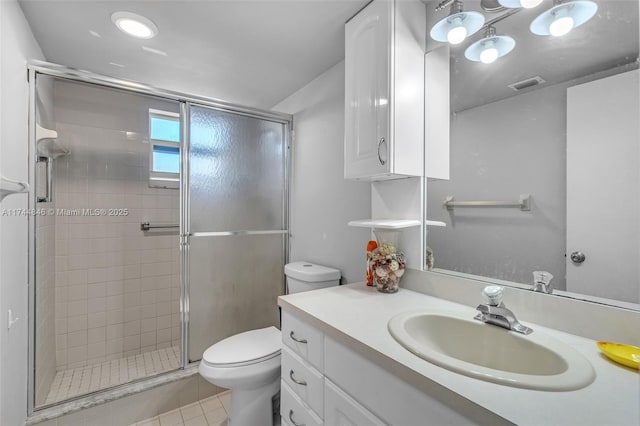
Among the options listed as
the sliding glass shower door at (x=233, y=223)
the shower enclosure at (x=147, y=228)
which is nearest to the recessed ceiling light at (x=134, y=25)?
the shower enclosure at (x=147, y=228)

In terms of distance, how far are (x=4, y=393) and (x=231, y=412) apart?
38.3 inches

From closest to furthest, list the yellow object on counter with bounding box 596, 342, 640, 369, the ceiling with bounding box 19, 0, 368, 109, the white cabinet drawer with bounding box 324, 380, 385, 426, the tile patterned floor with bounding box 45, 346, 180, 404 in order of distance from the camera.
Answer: the yellow object on counter with bounding box 596, 342, 640, 369 < the white cabinet drawer with bounding box 324, 380, 385, 426 < the ceiling with bounding box 19, 0, 368, 109 < the tile patterned floor with bounding box 45, 346, 180, 404

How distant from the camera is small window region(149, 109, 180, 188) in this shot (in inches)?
94.3

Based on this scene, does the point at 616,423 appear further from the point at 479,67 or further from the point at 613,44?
the point at 479,67

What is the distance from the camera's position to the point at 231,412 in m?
1.54

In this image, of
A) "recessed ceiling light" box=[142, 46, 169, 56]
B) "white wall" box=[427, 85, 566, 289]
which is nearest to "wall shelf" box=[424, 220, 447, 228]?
"white wall" box=[427, 85, 566, 289]

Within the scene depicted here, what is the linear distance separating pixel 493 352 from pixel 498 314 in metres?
0.12

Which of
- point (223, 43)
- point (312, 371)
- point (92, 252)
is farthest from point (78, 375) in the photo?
point (223, 43)

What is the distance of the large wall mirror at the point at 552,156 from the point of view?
0.84m

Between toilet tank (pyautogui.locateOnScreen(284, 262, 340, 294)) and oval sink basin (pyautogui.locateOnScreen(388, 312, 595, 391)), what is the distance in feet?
2.79

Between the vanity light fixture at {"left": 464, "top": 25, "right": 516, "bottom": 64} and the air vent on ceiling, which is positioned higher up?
the vanity light fixture at {"left": 464, "top": 25, "right": 516, "bottom": 64}

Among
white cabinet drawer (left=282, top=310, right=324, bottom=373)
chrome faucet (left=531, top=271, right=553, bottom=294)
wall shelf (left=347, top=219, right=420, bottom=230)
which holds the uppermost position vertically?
wall shelf (left=347, top=219, right=420, bottom=230)

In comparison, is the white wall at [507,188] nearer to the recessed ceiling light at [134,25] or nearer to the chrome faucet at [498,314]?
the chrome faucet at [498,314]

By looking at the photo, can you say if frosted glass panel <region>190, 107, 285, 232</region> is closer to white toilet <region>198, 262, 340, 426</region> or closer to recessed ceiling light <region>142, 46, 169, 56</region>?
recessed ceiling light <region>142, 46, 169, 56</region>
